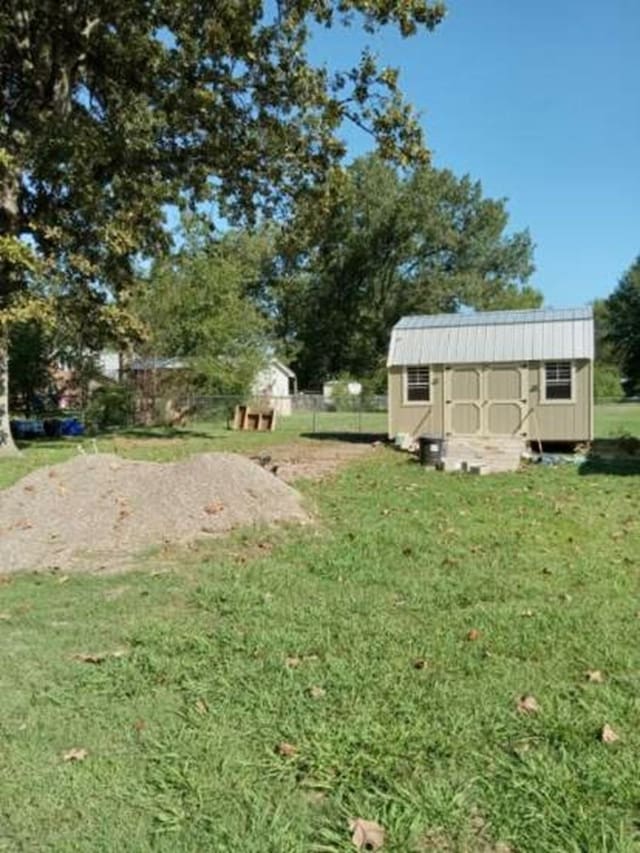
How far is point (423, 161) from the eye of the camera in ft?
54.7

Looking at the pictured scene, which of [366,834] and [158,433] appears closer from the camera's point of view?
[366,834]

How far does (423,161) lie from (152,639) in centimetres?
1434

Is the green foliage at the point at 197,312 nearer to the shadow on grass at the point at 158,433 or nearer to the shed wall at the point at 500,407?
the shadow on grass at the point at 158,433

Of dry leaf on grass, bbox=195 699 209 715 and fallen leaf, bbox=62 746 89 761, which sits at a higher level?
dry leaf on grass, bbox=195 699 209 715

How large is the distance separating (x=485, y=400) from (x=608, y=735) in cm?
1537

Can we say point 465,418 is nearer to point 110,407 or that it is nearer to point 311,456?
point 311,456

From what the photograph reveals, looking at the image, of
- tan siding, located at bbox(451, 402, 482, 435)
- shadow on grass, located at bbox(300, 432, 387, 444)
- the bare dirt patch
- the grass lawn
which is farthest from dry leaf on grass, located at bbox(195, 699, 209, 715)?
shadow on grass, located at bbox(300, 432, 387, 444)

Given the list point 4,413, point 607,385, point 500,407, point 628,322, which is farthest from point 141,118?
point 607,385

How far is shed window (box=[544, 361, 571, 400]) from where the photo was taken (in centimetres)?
1747

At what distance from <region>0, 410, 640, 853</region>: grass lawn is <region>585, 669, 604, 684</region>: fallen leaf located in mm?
38

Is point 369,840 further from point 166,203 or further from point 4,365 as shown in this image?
point 166,203

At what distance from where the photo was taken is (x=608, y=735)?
3281 millimetres

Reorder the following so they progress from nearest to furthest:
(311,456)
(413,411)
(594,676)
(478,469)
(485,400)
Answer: (594,676)
(478,469)
(311,456)
(485,400)
(413,411)

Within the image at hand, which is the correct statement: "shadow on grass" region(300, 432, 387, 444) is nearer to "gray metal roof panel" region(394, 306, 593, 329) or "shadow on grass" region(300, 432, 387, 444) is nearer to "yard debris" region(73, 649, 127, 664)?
"gray metal roof panel" region(394, 306, 593, 329)
